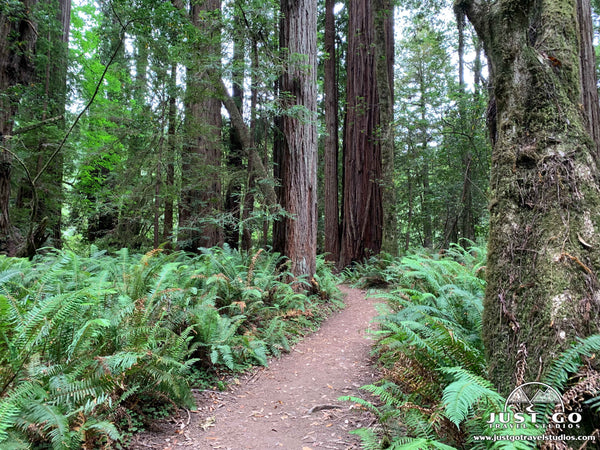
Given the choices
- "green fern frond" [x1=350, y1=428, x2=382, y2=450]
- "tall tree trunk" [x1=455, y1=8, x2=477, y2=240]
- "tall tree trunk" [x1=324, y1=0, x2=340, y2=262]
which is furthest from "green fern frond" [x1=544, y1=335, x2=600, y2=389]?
"tall tree trunk" [x1=324, y1=0, x2=340, y2=262]

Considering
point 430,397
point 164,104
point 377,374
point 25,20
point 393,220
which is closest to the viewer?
point 430,397

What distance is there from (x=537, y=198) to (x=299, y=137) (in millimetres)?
4934

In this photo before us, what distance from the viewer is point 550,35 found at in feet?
7.59

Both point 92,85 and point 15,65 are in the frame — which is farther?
point 92,85

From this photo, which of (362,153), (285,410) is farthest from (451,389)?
(362,153)

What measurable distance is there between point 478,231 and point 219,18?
10.5 meters

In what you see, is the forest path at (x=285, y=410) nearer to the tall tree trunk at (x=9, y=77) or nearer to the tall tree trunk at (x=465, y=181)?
the tall tree trunk at (x=9, y=77)

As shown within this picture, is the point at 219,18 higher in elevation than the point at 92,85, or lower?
lower

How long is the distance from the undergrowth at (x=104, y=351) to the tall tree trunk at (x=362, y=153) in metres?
6.27

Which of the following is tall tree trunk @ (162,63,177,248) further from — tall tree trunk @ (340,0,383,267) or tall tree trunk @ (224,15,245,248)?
tall tree trunk @ (340,0,383,267)

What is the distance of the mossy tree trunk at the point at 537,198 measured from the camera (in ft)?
6.17

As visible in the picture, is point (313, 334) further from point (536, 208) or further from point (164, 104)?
point (164, 104)

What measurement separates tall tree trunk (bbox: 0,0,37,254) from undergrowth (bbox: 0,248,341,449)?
2975 millimetres

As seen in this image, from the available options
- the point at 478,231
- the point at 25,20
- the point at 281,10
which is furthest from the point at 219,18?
the point at 478,231
